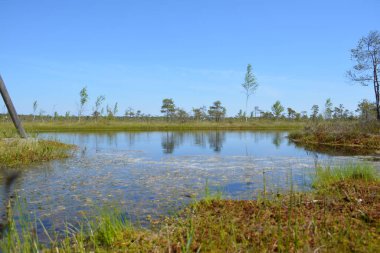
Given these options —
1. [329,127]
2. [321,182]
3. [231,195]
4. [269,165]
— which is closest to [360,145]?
[329,127]

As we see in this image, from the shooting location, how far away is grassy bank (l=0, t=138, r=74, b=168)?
1418 cm

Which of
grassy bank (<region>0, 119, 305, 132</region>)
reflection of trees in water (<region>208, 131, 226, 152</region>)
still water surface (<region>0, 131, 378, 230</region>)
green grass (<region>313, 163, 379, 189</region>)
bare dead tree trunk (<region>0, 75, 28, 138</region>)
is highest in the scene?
bare dead tree trunk (<region>0, 75, 28, 138</region>)

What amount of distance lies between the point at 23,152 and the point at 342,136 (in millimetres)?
23795

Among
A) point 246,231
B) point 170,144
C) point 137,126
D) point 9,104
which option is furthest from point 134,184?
point 137,126

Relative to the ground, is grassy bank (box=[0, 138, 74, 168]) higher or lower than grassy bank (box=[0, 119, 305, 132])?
lower

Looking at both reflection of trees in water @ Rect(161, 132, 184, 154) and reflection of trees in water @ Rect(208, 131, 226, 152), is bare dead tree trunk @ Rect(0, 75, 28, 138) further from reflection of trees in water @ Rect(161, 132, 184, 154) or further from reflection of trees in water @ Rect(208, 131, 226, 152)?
reflection of trees in water @ Rect(208, 131, 226, 152)

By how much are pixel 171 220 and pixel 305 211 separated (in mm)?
2402

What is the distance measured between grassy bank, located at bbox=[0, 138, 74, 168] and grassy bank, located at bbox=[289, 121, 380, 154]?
1765cm

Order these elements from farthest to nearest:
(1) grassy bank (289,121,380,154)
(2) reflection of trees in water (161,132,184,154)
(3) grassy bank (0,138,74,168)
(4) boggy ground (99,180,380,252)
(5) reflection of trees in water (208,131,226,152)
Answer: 1. (1) grassy bank (289,121,380,154)
2. (5) reflection of trees in water (208,131,226,152)
3. (2) reflection of trees in water (161,132,184,154)
4. (3) grassy bank (0,138,74,168)
5. (4) boggy ground (99,180,380,252)

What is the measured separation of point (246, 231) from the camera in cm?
483

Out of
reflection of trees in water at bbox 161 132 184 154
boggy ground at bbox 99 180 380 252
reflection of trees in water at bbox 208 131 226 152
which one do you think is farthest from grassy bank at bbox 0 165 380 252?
reflection of trees in water at bbox 208 131 226 152

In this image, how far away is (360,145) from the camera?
24641 mm

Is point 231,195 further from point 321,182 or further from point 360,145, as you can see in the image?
point 360,145

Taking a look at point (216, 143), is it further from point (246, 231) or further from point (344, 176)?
point (246, 231)
